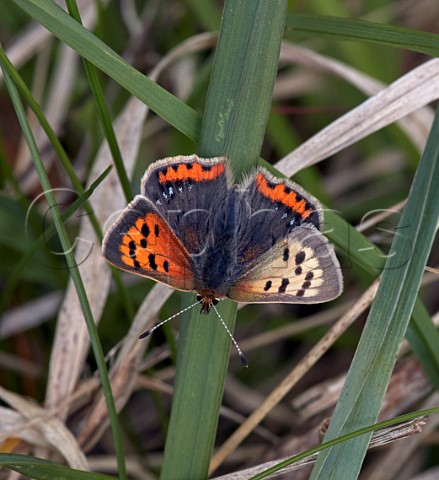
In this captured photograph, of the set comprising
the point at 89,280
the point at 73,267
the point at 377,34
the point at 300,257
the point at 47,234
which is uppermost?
the point at 377,34

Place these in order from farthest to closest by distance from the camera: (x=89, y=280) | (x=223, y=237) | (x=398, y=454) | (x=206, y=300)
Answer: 1. (x=398, y=454)
2. (x=89, y=280)
3. (x=223, y=237)
4. (x=206, y=300)

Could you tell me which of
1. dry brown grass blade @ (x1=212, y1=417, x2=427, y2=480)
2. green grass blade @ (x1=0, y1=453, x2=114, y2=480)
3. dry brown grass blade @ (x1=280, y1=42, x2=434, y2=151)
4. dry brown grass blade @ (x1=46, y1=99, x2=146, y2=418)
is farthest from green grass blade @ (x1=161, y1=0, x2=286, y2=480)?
dry brown grass blade @ (x1=280, y1=42, x2=434, y2=151)

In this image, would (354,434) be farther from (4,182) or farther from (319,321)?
(4,182)

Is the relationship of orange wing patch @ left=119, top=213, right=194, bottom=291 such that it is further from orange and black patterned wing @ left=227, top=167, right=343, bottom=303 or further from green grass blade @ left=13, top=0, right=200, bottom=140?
green grass blade @ left=13, top=0, right=200, bottom=140

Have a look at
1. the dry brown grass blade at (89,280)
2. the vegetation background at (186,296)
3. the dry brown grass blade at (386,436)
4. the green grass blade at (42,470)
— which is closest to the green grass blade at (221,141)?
the vegetation background at (186,296)

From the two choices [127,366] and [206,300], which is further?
[127,366]

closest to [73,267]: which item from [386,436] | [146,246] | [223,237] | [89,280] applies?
[146,246]

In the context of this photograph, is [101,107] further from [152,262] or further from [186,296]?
[186,296]
